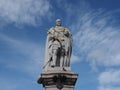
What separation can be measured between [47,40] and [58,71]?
2.05 m

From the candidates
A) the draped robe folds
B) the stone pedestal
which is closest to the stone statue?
the draped robe folds

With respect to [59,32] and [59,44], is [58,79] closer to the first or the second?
[59,44]

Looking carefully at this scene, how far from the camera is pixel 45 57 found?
1711cm

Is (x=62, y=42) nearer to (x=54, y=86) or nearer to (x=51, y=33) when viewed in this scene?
(x=51, y=33)

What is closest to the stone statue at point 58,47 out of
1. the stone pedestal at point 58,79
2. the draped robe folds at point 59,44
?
the draped robe folds at point 59,44

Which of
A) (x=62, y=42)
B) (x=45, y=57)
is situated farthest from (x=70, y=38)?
(x=45, y=57)

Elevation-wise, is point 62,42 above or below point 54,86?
above

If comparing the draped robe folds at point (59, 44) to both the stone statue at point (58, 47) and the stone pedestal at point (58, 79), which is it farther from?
the stone pedestal at point (58, 79)

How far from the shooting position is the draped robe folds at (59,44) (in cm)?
1684

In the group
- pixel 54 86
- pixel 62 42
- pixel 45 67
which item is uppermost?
pixel 62 42

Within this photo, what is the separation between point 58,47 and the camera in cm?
1698

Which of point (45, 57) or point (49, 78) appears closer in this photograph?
point (49, 78)

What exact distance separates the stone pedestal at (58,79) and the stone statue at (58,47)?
63 centimetres

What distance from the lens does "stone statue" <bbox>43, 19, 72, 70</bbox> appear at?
55.2ft
